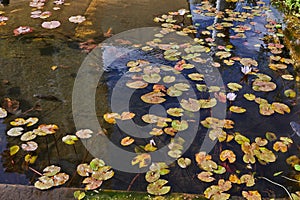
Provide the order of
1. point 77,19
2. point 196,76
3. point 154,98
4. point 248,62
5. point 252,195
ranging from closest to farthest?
point 252,195 < point 154,98 < point 196,76 < point 248,62 < point 77,19

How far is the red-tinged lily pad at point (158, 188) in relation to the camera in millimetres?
1574

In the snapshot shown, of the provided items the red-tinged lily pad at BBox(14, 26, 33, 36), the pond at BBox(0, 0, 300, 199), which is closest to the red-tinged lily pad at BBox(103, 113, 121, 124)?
the pond at BBox(0, 0, 300, 199)

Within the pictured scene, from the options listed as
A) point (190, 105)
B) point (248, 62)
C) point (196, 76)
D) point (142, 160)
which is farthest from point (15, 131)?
point (248, 62)

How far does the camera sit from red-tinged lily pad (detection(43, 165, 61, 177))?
5.47ft

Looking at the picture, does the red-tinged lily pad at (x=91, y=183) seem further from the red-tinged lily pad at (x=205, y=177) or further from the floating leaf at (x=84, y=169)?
the red-tinged lily pad at (x=205, y=177)

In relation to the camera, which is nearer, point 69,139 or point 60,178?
point 60,178

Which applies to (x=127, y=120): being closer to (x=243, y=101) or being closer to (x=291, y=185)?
(x=243, y=101)

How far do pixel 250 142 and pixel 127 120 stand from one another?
79 cm

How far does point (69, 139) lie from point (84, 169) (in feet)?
0.90

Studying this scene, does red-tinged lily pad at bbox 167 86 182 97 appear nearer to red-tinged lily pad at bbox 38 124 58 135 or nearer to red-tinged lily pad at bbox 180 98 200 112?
red-tinged lily pad at bbox 180 98 200 112

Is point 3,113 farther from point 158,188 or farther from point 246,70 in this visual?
point 246,70

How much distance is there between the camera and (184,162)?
1757 mm

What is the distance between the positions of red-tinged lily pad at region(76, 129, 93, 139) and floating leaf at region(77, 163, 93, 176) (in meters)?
0.23

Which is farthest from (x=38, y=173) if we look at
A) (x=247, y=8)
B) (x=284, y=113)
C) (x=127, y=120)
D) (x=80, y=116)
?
(x=247, y=8)
